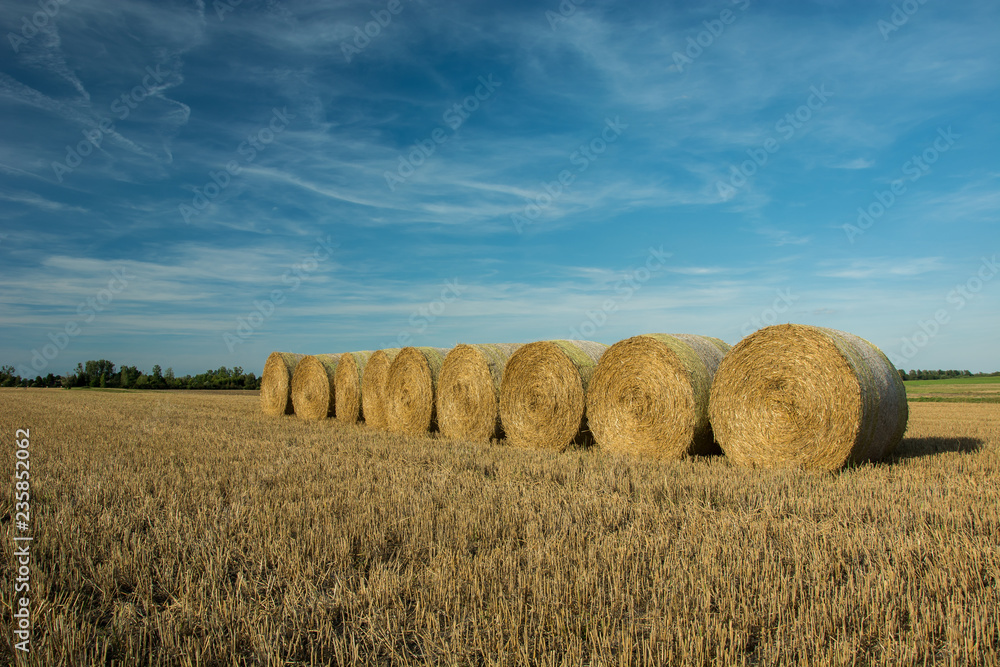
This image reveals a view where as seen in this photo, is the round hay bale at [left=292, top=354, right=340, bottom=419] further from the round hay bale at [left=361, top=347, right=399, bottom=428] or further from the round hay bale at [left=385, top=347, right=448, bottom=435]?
the round hay bale at [left=385, top=347, right=448, bottom=435]

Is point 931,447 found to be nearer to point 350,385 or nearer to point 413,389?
point 413,389

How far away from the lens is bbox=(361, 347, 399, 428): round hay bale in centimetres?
1235

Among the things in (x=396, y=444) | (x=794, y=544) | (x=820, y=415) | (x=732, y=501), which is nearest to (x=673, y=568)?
(x=794, y=544)

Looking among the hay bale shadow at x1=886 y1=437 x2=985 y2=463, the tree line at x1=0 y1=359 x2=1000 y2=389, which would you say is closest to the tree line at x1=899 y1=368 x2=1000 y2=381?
the tree line at x1=0 y1=359 x2=1000 y2=389

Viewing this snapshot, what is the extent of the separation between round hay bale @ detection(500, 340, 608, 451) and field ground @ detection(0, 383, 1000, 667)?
7.58ft

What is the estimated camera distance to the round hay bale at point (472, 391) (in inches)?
389

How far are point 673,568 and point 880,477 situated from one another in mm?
3647

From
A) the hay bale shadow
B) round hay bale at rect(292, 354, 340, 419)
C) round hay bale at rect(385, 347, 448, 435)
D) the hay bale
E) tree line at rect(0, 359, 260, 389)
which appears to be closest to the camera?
the hay bale

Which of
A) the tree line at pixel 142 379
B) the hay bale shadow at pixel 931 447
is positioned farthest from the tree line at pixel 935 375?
the hay bale shadow at pixel 931 447

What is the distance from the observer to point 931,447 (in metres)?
8.51

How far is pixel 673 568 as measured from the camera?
11.2 feet

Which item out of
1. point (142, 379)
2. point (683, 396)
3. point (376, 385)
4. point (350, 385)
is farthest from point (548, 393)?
point (142, 379)

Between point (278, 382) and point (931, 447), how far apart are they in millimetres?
14264

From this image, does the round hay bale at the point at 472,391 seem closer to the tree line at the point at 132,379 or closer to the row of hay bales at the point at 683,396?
the row of hay bales at the point at 683,396
